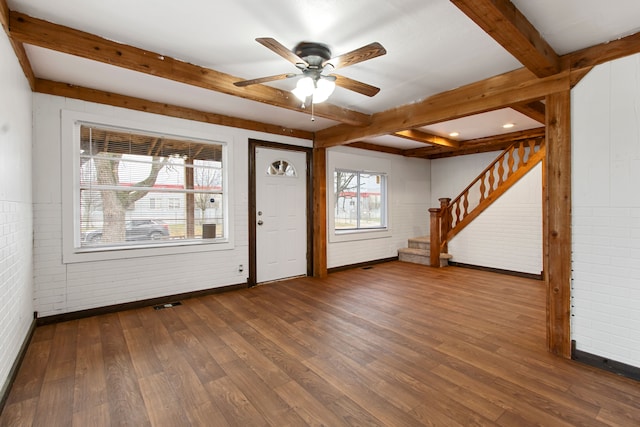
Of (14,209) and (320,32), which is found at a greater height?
(320,32)

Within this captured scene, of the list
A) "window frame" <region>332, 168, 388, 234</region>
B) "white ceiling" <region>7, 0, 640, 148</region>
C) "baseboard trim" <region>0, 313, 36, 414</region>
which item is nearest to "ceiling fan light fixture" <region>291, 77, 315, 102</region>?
"white ceiling" <region>7, 0, 640, 148</region>

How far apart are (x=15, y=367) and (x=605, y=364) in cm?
438

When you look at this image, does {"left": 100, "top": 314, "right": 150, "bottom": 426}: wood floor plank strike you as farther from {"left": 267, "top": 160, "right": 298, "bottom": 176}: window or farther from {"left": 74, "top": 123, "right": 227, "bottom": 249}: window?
{"left": 267, "top": 160, "right": 298, "bottom": 176}: window

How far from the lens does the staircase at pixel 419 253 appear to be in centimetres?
598

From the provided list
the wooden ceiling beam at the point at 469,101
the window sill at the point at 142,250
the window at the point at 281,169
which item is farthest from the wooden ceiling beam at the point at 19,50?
the wooden ceiling beam at the point at 469,101

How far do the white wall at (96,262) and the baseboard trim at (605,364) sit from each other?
3817 millimetres

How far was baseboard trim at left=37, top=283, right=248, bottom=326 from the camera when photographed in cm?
310

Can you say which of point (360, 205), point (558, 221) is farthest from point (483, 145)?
point (558, 221)

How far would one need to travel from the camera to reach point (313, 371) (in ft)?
7.27

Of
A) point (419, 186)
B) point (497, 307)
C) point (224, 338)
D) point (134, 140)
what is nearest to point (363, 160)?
point (419, 186)

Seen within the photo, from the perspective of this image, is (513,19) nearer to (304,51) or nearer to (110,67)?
(304,51)

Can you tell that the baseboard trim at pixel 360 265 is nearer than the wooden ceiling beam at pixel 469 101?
No

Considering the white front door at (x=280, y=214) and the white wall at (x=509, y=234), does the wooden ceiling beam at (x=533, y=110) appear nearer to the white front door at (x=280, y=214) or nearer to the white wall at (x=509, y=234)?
the white wall at (x=509, y=234)

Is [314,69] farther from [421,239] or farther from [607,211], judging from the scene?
[421,239]
